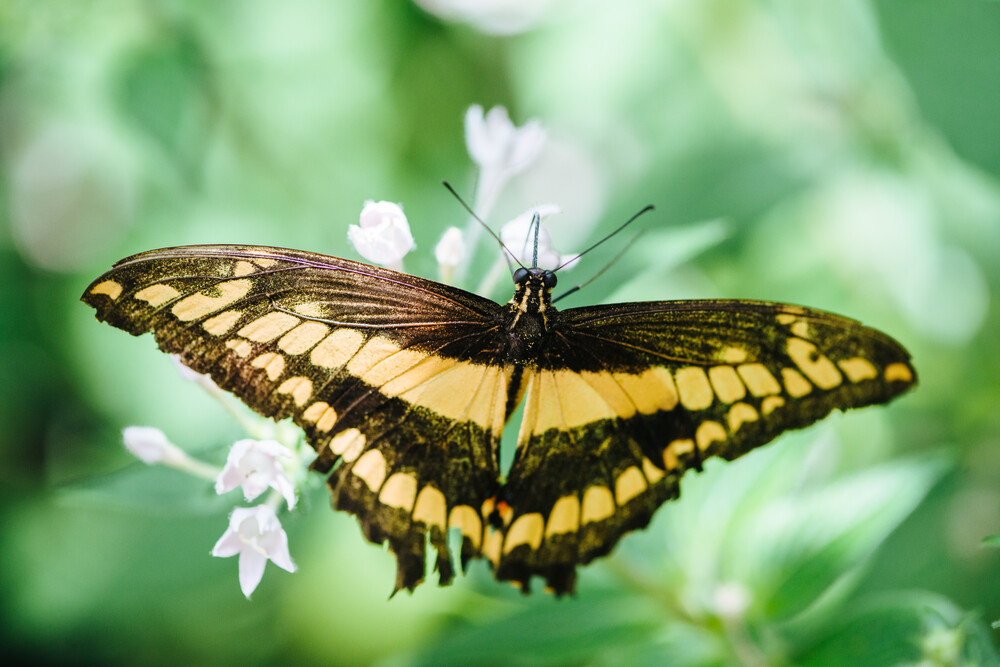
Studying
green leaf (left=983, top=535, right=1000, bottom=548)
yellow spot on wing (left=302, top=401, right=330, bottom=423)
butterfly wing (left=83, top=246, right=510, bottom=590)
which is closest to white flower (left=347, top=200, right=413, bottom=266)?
butterfly wing (left=83, top=246, right=510, bottom=590)

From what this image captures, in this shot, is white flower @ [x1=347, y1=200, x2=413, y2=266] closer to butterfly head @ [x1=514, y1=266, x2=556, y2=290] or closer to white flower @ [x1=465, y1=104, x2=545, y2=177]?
butterfly head @ [x1=514, y1=266, x2=556, y2=290]

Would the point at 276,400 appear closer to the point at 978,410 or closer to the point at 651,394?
the point at 651,394

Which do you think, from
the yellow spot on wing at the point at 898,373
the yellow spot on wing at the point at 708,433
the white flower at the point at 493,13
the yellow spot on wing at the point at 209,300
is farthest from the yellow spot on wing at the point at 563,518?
the white flower at the point at 493,13

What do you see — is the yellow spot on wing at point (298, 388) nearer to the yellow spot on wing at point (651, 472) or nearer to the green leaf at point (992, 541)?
the yellow spot on wing at point (651, 472)

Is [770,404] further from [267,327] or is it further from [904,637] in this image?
[267,327]

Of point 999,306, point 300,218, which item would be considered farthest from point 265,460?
point 999,306

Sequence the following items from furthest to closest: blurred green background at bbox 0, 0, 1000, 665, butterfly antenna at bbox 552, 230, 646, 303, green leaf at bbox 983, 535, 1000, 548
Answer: blurred green background at bbox 0, 0, 1000, 665 < butterfly antenna at bbox 552, 230, 646, 303 < green leaf at bbox 983, 535, 1000, 548
